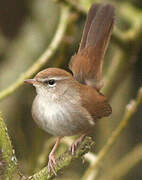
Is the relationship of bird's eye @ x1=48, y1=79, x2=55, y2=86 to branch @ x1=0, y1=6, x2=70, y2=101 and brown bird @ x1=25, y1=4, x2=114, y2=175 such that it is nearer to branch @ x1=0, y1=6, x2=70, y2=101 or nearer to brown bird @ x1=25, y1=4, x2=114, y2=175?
brown bird @ x1=25, y1=4, x2=114, y2=175

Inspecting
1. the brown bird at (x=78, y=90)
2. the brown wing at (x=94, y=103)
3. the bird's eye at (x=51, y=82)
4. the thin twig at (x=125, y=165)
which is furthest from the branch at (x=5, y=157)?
the thin twig at (x=125, y=165)

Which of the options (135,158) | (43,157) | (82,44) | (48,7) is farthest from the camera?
(48,7)

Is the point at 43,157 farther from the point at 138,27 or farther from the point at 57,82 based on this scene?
the point at 138,27

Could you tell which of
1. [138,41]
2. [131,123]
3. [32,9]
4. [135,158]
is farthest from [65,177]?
[32,9]

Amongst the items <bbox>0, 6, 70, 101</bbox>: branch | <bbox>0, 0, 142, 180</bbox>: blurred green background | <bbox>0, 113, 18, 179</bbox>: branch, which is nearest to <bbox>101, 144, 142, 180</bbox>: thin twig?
<bbox>0, 0, 142, 180</bbox>: blurred green background

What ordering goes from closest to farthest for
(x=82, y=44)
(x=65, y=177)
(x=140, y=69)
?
(x=82, y=44) → (x=65, y=177) → (x=140, y=69)

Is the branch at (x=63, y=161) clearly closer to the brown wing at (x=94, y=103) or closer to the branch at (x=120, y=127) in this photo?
the brown wing at (x=94, y=103)

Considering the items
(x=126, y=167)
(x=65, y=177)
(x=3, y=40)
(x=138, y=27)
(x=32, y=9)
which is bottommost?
(x=65, y=177)
